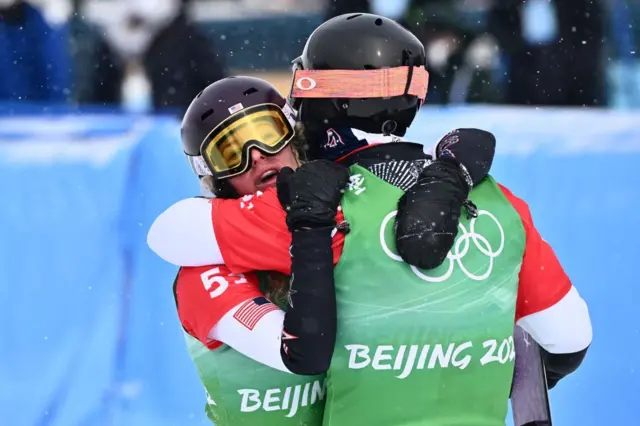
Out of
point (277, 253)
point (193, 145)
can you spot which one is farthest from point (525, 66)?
point (277, 253)

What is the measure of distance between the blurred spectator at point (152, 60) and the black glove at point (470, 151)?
15.6 ft

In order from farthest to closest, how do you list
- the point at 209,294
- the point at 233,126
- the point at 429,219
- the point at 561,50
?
the point at 561,50 → the point at 233,126 → the point at 209,294 → the point at 429,219

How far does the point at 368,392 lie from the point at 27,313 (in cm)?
279

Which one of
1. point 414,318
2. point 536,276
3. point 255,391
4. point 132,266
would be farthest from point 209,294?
point 132,266

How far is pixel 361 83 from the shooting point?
2.54 metres

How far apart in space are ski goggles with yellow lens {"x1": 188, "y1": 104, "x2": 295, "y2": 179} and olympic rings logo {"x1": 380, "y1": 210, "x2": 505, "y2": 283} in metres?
0.66

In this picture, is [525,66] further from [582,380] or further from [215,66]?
[582,380]

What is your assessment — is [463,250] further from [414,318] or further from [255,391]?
[255,391]

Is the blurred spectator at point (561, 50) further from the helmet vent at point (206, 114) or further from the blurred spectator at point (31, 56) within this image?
the helmet vent at point (206, 114)

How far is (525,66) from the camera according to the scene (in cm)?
843

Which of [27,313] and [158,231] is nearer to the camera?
[158,231]

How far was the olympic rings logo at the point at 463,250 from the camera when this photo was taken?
7.49ft

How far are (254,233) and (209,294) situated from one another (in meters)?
0.23

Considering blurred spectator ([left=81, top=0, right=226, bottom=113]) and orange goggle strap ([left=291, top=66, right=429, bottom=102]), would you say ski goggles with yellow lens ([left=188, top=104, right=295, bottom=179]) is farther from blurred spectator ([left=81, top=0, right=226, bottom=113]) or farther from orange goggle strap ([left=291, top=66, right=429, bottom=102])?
blurred spectator ([left=81, top=0, right=226, bottom=113])
